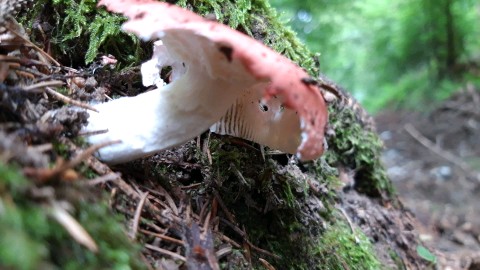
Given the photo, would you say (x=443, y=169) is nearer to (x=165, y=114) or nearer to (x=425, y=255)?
(x=425, y=255)

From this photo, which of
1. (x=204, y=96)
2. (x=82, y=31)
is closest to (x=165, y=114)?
(x=204, y=96)

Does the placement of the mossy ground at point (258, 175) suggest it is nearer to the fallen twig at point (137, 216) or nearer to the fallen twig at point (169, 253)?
the fallen twig at point (137, 216)

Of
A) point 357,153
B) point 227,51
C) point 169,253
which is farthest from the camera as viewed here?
point 357,153

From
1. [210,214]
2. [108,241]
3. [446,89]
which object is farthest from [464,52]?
[108,241]

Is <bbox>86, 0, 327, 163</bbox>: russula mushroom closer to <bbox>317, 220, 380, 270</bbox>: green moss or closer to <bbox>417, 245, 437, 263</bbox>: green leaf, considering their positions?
<bbox>317, 220, 380, 270</bbox>: green moss

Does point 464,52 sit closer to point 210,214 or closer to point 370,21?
point 370,21

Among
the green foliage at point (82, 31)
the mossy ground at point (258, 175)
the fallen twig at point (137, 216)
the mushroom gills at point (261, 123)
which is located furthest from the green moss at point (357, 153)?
the fallen twig at point (137, 216)

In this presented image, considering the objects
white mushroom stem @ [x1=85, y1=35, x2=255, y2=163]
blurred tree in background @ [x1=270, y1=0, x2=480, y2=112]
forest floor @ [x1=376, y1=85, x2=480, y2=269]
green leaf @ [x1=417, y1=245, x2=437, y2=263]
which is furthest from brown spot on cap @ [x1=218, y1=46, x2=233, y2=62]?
blurred tree in background @ [x1=270, y1=0, x2=480, y2=112]
